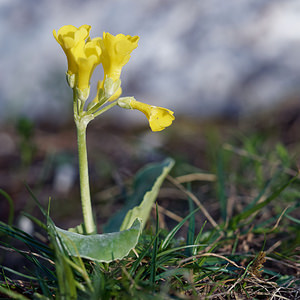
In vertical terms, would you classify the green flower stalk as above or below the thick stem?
above

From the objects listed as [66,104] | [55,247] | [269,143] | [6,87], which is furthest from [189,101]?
[55,247]

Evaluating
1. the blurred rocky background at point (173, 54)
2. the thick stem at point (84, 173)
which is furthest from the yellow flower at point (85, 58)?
the blurred rocky background at point (173, 54)

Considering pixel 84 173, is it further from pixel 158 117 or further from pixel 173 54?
pixel 173 54

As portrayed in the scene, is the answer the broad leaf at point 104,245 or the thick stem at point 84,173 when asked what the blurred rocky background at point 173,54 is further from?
the broad leaf at point 104,245

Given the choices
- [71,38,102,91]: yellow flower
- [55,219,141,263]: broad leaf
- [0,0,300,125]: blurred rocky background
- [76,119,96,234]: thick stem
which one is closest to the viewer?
[55,219,141,263]: broad leaf

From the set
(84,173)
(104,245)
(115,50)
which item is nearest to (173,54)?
(115,50)

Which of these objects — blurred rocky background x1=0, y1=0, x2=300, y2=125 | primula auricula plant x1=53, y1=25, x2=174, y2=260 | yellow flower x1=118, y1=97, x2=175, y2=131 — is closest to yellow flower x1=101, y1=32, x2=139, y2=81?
primula auricula plant x1=53, y1=25, x2=174, y2=260

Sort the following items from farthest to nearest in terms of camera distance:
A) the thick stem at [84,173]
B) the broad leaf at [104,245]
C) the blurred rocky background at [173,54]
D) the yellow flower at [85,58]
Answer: the blurred rocky background at [173,54] < the thick stem at [84,173] < the yellow flower at [85,58] < the broad leaf at [104,245]

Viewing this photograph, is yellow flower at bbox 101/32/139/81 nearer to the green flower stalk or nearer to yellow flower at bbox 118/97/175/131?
the green flower stalk
